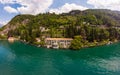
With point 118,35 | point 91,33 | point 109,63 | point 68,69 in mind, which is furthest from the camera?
point 118,35

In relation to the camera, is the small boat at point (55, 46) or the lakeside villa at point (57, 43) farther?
the lakeside villa at point (57, 43)

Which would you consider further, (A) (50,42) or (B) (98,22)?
(B) (98,22)

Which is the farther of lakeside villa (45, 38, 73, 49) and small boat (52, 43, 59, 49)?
lakeside villa (45, 38, 73, 49)

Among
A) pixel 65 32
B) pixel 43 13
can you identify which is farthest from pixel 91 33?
pixel 43 13

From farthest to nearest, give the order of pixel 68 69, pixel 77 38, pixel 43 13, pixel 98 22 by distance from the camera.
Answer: pixel 43 13 < pixel 98 22 < pixel 77 38 < pixel 68 69

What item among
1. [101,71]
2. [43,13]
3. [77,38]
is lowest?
[101,71]

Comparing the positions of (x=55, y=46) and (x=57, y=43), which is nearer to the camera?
(x=55, y=46)

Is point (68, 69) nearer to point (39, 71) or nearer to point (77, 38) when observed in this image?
point (39, 71)

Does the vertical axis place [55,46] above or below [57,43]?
below

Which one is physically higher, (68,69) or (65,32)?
(65,32)
